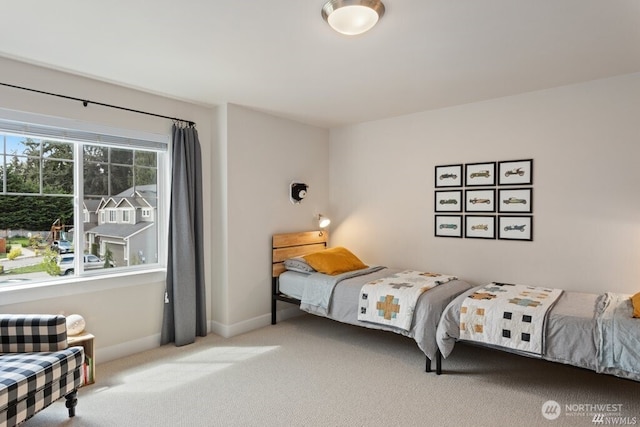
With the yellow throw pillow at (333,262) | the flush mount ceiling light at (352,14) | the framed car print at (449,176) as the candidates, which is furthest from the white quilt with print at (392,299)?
the flush mount ceiling light at (352,14)

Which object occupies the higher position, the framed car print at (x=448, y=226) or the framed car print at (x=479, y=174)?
the framed car print at (x=479, y=174)

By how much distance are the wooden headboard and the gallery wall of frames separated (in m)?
1.51

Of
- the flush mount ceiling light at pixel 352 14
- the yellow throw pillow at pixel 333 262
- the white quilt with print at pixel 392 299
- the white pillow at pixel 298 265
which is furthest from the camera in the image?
the white pillow at pixel 298 265

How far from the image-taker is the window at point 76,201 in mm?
2881

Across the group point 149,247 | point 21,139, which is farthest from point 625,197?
point 21,139

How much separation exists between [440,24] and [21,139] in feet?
10.4

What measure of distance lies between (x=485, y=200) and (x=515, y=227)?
388 mm

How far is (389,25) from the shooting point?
2.24 meters

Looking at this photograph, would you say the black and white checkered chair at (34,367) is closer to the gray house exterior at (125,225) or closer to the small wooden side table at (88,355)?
the small wooden side table at (88,355)

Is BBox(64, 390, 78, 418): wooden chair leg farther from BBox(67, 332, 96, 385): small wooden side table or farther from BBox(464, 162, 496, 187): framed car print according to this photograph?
BBox(464, 162, 496, 187): framed car print

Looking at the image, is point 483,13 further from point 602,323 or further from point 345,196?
point 345,196

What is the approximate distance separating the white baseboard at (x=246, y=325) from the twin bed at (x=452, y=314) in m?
0.13

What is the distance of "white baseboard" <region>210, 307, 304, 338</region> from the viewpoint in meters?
3.85

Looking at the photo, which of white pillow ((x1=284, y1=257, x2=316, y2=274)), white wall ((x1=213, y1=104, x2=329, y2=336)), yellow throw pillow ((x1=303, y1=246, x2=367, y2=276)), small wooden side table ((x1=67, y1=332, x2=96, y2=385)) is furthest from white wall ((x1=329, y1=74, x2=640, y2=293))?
small wooden side table ((x1=67, y1=332, x2=96, y2=385))
